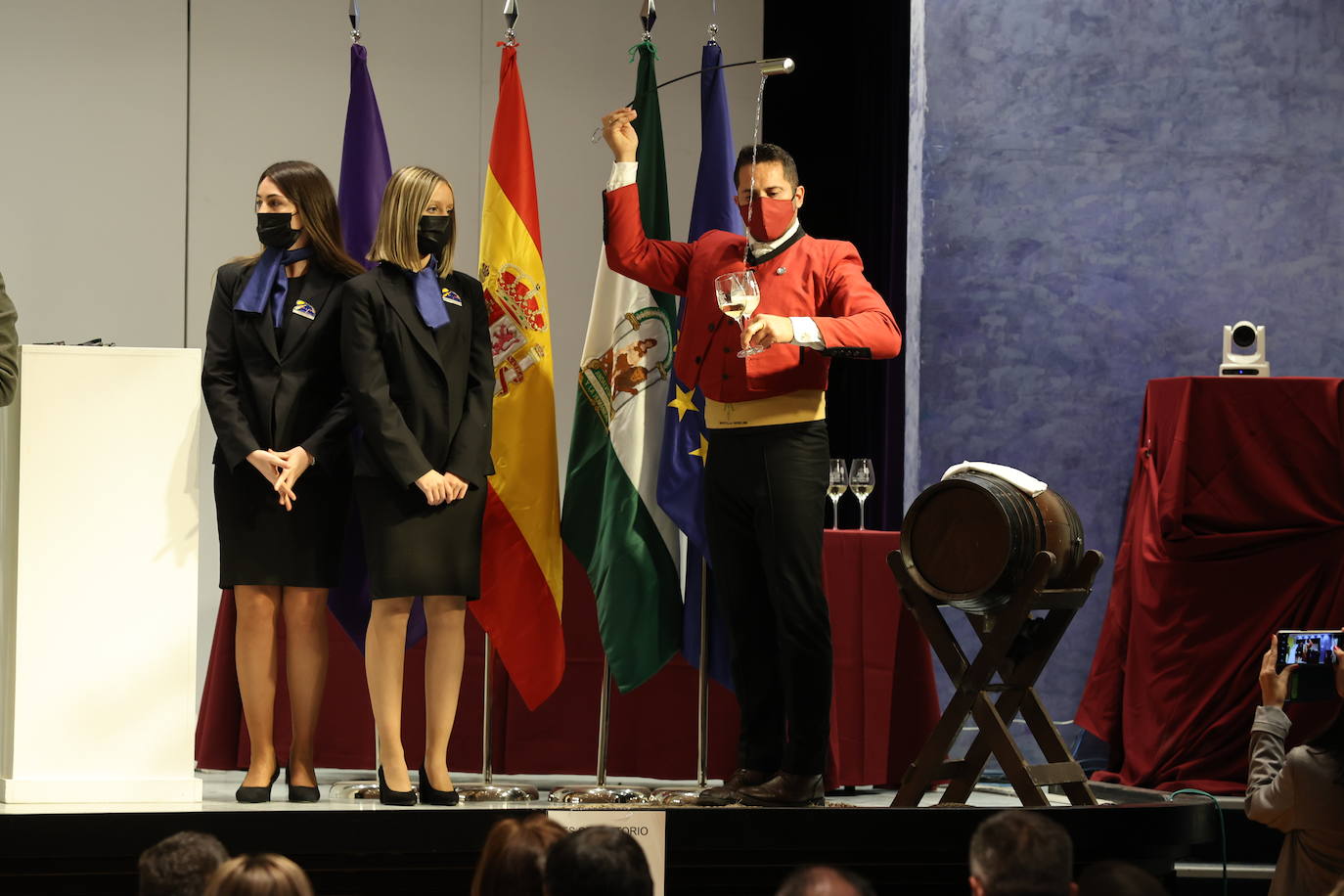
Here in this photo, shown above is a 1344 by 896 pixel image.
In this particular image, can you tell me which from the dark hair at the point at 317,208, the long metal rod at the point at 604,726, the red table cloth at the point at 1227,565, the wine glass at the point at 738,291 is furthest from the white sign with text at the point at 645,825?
the red table cloth at the point at 1227,565

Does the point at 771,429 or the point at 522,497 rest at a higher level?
the point at 771,429

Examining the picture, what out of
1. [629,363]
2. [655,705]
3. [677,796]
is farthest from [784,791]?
[629,363]

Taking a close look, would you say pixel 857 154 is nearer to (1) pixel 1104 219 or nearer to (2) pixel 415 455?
(1) pixel 1104 219

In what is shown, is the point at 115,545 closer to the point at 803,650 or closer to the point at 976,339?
the point at 803,650

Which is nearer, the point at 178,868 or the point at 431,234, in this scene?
the point at 178,868

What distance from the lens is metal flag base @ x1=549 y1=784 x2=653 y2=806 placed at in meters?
3.88

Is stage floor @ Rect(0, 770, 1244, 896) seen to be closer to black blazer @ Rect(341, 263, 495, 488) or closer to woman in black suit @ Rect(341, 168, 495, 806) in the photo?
woman in black suit @ Rect(341, 168, 495, 806)

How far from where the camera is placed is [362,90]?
172 inches

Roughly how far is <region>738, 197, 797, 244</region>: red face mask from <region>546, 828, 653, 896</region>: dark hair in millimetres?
2094

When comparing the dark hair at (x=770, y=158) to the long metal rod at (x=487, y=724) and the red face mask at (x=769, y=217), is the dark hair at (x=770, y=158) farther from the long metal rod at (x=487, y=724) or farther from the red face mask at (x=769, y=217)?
the long metal rod at (x=487, y=724)

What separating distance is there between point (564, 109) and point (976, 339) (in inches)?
96.4

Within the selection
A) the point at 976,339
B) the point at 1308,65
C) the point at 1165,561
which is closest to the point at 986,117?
the point at 976,339

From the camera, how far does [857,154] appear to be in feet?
20.1

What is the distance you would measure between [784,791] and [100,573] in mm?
1763
